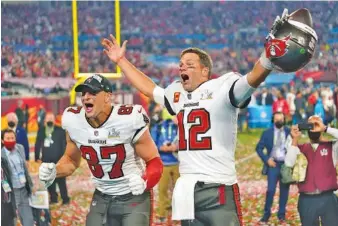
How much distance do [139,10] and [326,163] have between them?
3.69m

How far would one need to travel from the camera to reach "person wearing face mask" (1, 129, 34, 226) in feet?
25.8

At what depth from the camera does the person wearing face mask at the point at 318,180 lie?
6.71 meters

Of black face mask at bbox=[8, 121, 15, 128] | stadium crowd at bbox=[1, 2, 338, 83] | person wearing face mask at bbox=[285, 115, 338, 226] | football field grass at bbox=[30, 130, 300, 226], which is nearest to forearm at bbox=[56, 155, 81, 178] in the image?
person wearing face mask at bbox=[285, 115, 338, 226]

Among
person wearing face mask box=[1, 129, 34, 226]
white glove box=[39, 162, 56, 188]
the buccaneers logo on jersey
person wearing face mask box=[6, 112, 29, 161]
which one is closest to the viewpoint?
the buccaneers logo on jersey

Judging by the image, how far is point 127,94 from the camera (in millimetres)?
9547

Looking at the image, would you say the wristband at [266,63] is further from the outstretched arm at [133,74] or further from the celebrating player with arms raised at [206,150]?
A: the outstretched arm at [133,74]

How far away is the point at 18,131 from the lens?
29.3ft

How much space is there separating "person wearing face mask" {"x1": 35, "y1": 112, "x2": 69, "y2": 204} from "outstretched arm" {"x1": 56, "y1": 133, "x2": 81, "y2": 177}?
3415 mm

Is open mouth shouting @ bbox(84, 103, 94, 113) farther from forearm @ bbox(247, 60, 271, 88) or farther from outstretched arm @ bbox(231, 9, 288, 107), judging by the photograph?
forearm @ bbox(247, 60, 271, 88)

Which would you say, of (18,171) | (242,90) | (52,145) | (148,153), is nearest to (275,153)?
(52,145)

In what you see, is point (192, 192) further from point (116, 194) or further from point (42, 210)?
point (42, 210)

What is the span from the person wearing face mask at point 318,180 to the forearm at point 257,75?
257 cm

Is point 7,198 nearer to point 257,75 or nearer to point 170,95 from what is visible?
point 170,95

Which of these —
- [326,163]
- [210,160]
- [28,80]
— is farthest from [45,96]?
[210,160]
